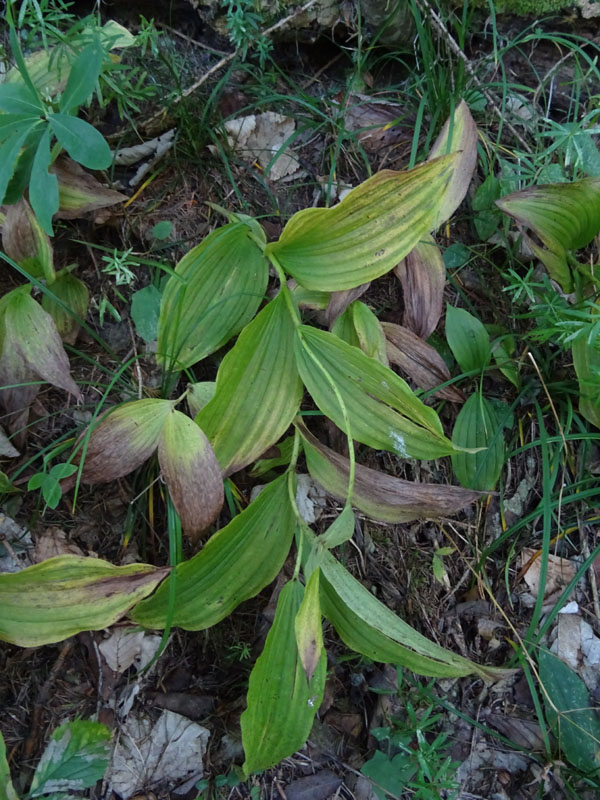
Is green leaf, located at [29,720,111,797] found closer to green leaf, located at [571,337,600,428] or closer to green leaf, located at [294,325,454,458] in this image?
green leaf, located at [294,325,454,458]

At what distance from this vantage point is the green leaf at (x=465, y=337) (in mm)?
1591

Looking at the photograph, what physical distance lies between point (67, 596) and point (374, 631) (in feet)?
2.11

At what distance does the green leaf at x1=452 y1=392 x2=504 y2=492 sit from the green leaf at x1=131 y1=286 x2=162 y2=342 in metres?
0.85

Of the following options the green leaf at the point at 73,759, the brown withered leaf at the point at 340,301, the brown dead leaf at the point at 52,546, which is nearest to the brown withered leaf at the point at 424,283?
the brown withered leaf at the point at 340,301

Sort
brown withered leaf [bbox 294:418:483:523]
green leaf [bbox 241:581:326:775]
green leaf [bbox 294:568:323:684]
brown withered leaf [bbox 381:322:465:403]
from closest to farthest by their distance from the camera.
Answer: green leaf [bbox 294:568:323:684], green leaf [bbox 241:581:326:775], brown withered leaf [bbox 294:418:483:523], brown withered leaf [bbox 381:322:465:403]

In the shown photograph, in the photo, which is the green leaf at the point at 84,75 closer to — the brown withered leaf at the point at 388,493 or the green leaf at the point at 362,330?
the green leaf at the point at 362,330


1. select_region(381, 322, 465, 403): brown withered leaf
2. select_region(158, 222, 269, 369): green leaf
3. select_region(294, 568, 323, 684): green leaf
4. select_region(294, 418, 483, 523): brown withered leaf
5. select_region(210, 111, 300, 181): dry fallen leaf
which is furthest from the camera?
select_region(210, 111, 300, 181): dry fallen leaf

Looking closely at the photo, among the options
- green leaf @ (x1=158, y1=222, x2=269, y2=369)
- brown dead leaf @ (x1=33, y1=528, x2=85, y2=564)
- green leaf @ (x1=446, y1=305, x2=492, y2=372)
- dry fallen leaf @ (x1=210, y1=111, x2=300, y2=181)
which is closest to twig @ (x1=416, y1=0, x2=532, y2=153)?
dry fallen leaf @ (x1=210, y1=111, x2=300, y2=181)

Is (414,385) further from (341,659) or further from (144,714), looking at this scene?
(144,714)

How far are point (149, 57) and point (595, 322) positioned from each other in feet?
4.51

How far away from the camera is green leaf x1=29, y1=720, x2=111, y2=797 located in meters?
1.25

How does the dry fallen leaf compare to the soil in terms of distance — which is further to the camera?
the dry fallen leaf

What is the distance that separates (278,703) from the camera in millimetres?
1190

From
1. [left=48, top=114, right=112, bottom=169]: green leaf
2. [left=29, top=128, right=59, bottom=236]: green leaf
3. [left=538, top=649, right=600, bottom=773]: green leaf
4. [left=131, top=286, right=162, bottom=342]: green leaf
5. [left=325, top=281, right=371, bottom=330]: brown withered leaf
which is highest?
[left=48, top=114, right=112, bottom=169]: green leaf
